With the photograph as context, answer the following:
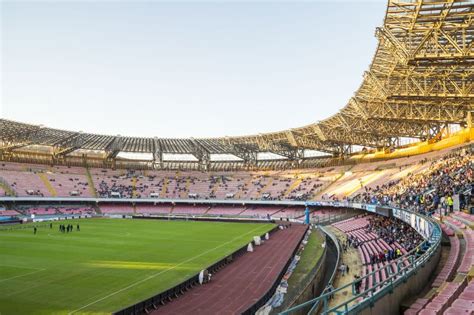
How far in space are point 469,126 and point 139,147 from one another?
2556 inches

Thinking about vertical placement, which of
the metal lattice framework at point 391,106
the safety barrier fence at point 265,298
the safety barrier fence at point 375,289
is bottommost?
the safety barrier fence at point 265,298

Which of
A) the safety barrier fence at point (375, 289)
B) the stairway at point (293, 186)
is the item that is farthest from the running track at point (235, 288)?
the stairway at point (293, 186)

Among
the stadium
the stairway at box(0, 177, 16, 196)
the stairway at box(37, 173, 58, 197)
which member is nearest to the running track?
the stadium

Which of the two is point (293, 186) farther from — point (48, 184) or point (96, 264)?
point (96, 264)

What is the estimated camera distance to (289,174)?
82.6 meters

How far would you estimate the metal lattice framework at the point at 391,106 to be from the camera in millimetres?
20000

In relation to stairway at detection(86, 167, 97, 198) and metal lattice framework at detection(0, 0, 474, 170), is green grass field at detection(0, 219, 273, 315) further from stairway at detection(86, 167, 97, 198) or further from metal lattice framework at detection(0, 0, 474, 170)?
stairway at detection(86, 167, 97, 198)

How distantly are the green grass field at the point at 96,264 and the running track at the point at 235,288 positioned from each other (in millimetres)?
1945

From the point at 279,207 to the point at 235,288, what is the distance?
1989 inches

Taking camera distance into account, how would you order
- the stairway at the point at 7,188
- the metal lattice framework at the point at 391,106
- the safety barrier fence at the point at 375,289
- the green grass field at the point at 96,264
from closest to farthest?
the safety barrier fence at the point at 375,289 < the green grass field at the point at 96,264 < the metal lattice framework at the point at 391,106 < the stairway at the point at 7,188

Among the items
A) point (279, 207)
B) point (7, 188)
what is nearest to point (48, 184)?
point (7, 188)

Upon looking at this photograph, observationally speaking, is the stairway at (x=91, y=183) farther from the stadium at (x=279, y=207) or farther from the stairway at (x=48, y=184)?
the stairway at (x=48, y=184)

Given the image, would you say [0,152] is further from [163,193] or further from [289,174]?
[289,174]

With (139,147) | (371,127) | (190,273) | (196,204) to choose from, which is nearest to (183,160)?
(139,147)
